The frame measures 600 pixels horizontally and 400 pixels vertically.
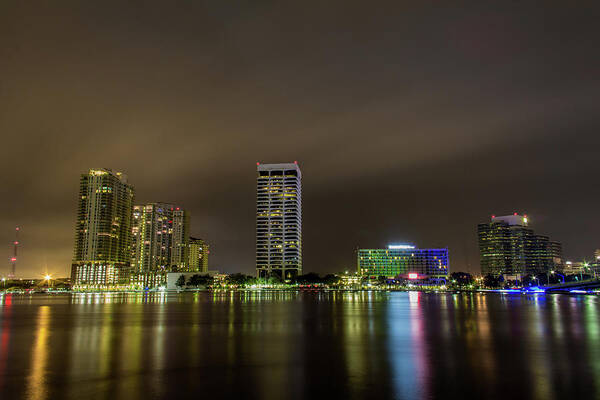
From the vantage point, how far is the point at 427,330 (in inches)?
1603

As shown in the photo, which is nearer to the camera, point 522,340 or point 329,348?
point 329,348

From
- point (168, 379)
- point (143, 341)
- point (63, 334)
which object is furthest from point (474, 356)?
point (63, 334)

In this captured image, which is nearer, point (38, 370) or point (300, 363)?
point (38, 370)

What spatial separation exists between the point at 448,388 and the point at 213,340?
65.2ft

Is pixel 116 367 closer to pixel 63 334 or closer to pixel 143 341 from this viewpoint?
pixel 143 341

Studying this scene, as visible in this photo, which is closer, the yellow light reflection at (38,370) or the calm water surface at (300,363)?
the yellow light reflection at (38,370)

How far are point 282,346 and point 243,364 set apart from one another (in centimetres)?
709

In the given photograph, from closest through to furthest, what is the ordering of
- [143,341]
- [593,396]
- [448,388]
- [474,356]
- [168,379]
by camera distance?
[593,396]
[448,388]
[168,379]
[474,356]
[143,341]

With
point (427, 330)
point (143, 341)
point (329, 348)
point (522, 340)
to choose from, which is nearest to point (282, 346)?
point (329, 348)

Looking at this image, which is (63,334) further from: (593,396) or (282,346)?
(593,396)

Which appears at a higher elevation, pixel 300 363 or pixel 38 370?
pixel 38 370

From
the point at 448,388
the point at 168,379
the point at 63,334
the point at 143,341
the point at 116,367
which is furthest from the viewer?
the point at 63,334

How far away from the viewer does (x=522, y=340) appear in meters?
34.2

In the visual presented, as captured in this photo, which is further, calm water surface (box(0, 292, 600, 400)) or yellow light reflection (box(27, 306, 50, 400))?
calm water surface (box(0, 292, 600, 400))
